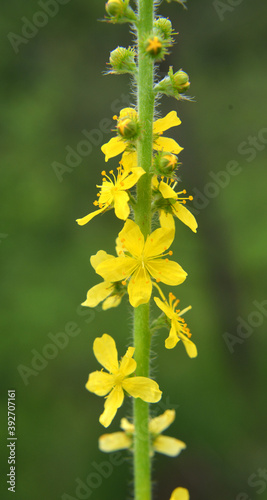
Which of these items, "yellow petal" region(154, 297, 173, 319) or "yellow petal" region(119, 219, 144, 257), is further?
"yellow petal" region(154, 297, 173, 319)

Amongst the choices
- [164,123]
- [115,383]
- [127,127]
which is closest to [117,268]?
[115,383]

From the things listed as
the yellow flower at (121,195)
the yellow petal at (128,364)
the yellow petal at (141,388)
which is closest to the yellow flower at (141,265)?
the yellow flower at (121,195)

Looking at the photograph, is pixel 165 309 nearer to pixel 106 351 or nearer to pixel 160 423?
pixel 106 351

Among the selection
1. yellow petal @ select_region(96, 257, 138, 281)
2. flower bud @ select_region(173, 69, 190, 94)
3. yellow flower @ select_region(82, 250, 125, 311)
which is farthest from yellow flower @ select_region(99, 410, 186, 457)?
flower bud @ select_region(173, 69, 190, 94)

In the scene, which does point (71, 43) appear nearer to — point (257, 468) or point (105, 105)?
point (105, 105)

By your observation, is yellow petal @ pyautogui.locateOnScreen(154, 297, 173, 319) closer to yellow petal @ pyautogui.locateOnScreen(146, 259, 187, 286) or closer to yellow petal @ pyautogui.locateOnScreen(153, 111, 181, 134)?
yellow petal @ pyautogui.locateOnScreen(146, 259, 187, 286)

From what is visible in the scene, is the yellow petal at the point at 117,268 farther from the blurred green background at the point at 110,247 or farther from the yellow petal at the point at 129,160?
the blurred green background at the point at 110,247

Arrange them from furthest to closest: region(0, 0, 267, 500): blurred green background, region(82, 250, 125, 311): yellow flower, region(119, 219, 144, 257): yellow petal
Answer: region(0, 0, 267, 500): blurred green background < region(82, 250, 125, 311): yellow flower < region(119, 219, 144, 257): yellow petal
